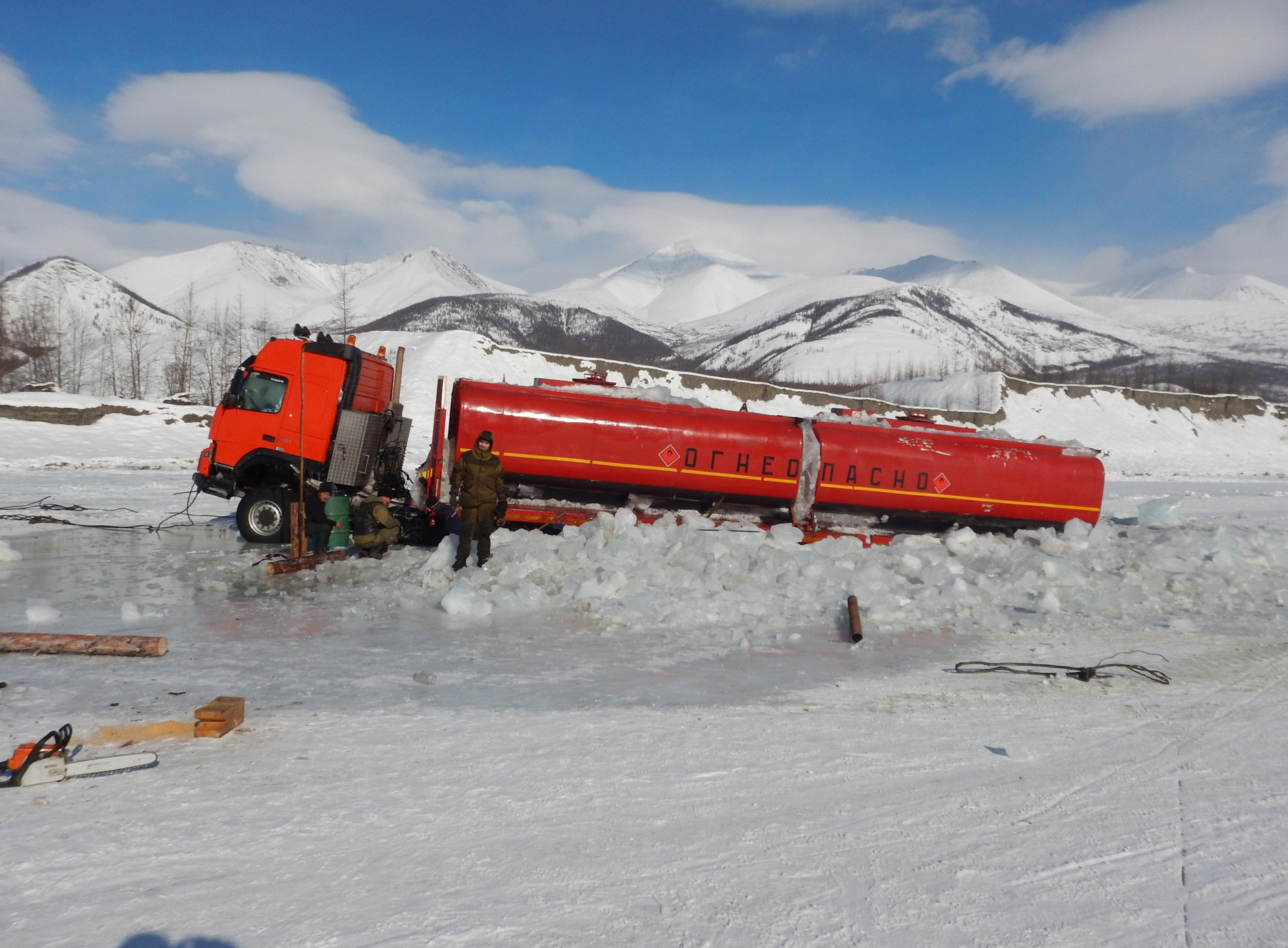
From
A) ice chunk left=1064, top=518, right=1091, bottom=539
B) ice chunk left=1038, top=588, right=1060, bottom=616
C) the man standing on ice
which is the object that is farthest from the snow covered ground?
A: ice chunk left=1064, top=518, right=1091, bottom=539

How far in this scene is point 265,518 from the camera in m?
10.1

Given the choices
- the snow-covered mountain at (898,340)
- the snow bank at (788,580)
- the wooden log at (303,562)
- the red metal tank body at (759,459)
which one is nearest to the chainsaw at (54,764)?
the snow bank at (788,580)

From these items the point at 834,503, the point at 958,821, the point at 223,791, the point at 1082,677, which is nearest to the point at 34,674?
the point at 223,791

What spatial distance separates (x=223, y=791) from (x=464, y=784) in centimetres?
109

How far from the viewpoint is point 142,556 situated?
9.23 meters

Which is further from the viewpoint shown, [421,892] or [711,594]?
[711,594]

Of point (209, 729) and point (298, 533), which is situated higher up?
point (298, 533)

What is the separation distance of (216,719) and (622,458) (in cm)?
634

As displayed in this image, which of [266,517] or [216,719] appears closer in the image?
[216,719]

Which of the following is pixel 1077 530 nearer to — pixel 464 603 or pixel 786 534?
pixel 786 534

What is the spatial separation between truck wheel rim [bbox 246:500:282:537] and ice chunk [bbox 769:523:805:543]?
255 inches

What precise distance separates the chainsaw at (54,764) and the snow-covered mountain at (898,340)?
364ft

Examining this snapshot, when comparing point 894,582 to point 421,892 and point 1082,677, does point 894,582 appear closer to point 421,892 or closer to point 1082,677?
point 1082,677

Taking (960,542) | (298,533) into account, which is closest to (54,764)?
(298,533)
